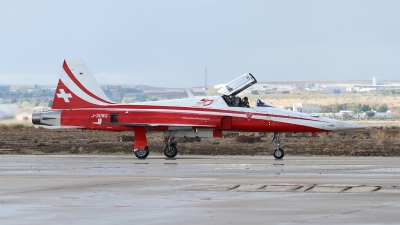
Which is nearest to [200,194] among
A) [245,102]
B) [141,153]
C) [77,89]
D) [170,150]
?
[141,153]

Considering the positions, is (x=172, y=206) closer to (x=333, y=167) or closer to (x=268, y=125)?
(x=333, y=167)

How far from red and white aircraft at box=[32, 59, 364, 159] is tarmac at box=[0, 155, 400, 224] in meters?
6.41

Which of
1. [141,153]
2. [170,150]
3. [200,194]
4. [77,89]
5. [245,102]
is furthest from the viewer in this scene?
[77,89]

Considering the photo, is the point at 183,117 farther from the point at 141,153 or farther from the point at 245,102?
the point at 245,102

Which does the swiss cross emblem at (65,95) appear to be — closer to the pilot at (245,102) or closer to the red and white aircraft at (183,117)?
the red and white aircraft at (183,117)

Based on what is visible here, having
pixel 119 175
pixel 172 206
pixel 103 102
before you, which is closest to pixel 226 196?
pixel 172 206

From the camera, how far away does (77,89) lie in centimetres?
3238

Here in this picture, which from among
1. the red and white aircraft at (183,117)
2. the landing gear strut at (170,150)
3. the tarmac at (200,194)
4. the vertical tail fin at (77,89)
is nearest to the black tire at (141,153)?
the red and white aircraft at (183,117)

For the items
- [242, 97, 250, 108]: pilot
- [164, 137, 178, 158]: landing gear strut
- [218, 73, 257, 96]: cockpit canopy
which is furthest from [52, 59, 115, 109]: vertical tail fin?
[242, 97, 250, 108]: pilot

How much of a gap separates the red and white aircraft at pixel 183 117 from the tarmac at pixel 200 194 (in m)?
6.41

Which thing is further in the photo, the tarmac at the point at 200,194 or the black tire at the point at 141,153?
the black tire at the point at 141,153

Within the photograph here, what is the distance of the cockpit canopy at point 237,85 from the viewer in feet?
102

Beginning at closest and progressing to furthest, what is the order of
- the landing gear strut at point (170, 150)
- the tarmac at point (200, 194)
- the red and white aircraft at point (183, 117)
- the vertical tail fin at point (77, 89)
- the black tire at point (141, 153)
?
the tarmac at point (200, 194)
the black tire at point (141, 153)
the red and white aircraft at point (183, 117)
the landing gear strut at point (170, 150)
the vertical tail fin at point (77, 89)

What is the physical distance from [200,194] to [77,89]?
57.4 ft
